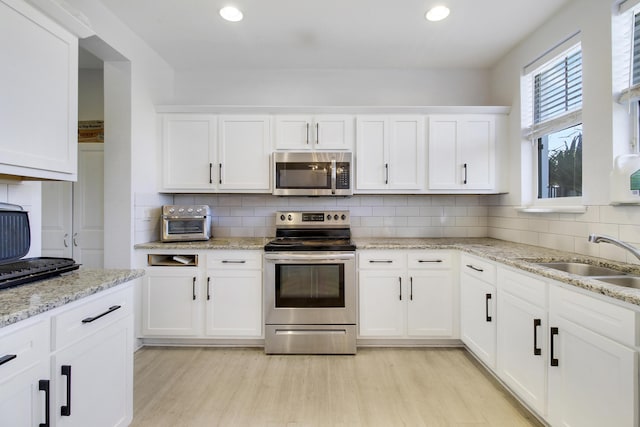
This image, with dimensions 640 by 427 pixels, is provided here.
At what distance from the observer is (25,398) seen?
101 centimetres

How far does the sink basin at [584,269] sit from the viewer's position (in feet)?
5.74

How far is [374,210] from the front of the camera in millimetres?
3326

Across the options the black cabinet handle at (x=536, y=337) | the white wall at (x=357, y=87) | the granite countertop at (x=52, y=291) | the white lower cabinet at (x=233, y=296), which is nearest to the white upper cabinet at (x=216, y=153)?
the white wall at (x=357, y=87)

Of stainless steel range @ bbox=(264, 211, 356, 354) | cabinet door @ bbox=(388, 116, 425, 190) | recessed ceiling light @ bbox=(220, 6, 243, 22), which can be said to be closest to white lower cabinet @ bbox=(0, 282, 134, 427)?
stainless steel range @ bbox=(264, 211, 356, 354)

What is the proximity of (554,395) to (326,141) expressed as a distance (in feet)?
8.03

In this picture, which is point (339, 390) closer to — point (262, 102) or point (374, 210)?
point (374, 210)

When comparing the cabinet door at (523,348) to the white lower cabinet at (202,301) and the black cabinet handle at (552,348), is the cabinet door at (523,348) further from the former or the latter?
the white lower cabinet at (202,301)

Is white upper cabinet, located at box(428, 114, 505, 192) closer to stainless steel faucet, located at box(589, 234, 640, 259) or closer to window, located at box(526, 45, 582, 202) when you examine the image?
window, located at box(526, 45, 582, 202)

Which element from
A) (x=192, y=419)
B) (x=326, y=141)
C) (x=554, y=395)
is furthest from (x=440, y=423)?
(x=326, y=141)

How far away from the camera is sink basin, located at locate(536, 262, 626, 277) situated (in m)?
1.75

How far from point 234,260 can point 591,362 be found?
93.7 inches

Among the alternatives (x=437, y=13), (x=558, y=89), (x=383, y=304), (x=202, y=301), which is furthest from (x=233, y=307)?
(x=558, y=89)

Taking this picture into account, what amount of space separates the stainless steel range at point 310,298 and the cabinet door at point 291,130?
1001 millimetres

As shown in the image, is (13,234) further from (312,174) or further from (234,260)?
(312,174)
